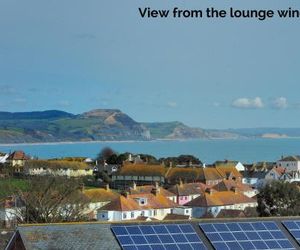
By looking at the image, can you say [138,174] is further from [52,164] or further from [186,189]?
[186,189]

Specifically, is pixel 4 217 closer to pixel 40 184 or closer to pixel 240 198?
pixel 40 184

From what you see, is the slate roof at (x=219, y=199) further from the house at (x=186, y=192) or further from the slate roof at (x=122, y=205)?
the slate roof at (x=122, y=205)

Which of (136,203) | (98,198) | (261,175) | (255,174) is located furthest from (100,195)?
(255,174)

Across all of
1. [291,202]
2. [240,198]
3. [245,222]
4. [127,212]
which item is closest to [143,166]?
[240,198]

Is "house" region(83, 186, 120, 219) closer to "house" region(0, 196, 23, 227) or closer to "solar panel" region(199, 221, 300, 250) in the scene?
"house" region(0, 196, 23, 227)

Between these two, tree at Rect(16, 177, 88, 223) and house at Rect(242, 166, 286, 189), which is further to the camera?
house at Rect(242, 166, 286, 189)

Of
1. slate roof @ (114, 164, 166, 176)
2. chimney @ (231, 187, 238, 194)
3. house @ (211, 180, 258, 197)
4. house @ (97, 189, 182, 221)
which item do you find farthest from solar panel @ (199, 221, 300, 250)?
slate roof @ (114, 164, 166, 176)
